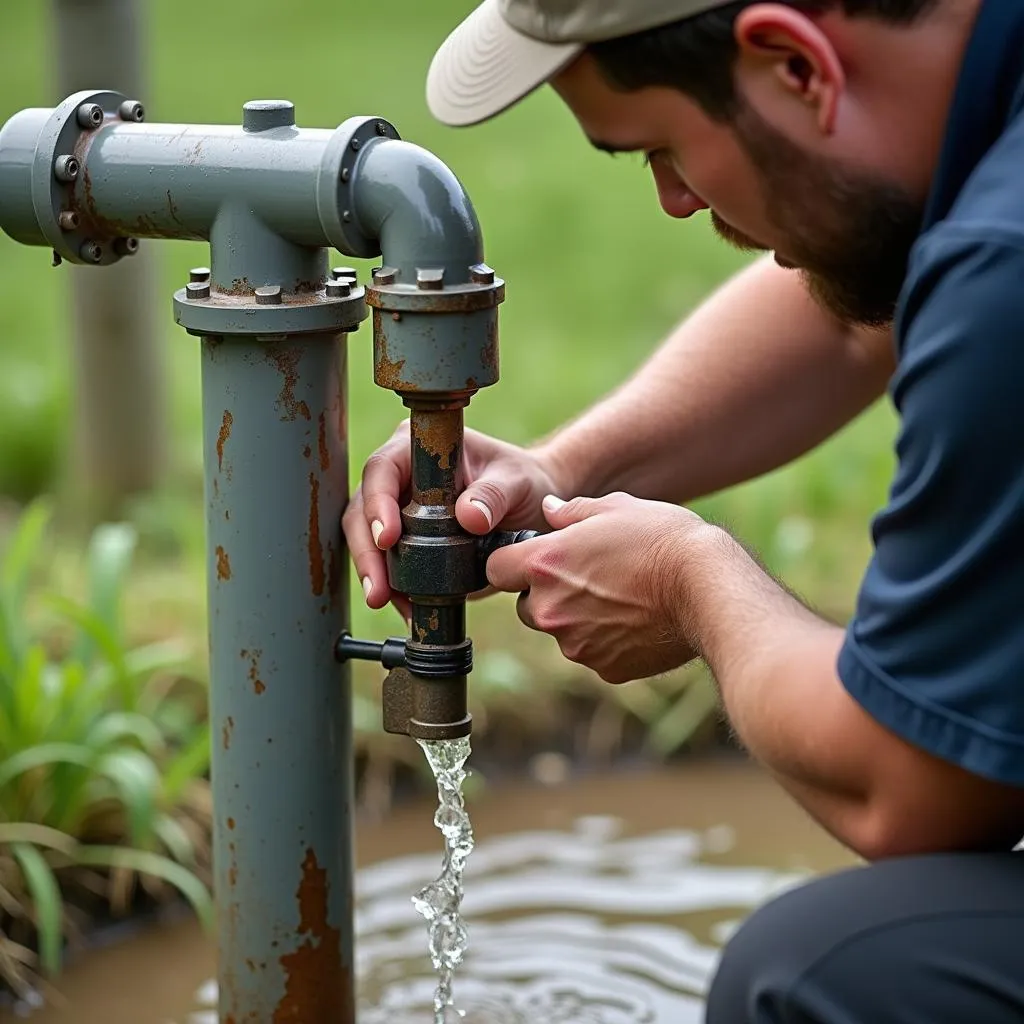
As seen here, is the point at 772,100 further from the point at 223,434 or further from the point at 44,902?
the point at 44,902

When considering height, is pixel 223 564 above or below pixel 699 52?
below

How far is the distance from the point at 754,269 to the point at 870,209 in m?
0.86

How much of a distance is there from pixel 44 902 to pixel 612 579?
1172 millimetres

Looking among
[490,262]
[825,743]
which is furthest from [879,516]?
[490,262]

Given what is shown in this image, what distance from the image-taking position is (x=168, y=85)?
7.37 metres

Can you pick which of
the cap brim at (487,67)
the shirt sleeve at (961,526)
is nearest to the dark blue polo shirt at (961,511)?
the shirt sleeve at (961,526)

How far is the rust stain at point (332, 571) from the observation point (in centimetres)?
201

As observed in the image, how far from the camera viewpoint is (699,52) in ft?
5.45

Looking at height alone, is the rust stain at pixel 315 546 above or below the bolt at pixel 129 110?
below

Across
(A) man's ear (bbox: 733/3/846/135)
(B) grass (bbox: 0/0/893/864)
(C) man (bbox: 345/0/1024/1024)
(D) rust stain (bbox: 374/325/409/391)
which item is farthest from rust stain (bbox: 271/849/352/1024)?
(B) grass (bbox: 0/0/893/864)

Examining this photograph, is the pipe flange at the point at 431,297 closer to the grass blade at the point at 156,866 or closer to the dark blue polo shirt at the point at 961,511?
the dark blue polo shirt at the point at 961,511

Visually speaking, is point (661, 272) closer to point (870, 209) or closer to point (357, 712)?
point (357, 712)

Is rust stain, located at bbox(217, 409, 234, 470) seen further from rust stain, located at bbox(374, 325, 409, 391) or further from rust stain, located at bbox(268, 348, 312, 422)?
rust stain, located at bbox(374, 325, 409, 391)

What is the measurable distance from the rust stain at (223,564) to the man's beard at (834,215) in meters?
0.69
